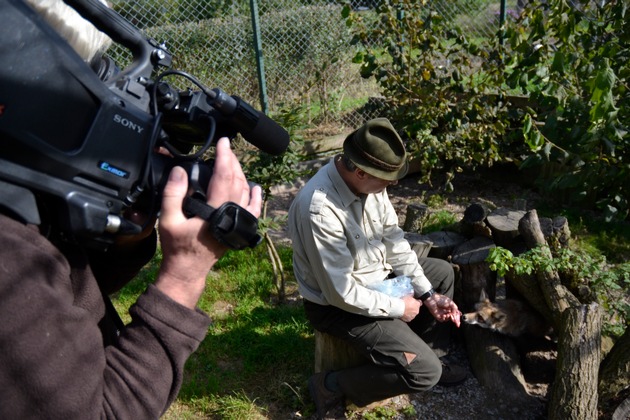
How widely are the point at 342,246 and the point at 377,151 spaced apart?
1.67 feet

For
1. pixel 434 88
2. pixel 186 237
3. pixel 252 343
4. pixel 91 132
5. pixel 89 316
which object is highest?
pixel 91 132

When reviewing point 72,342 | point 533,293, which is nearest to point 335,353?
point 533,293

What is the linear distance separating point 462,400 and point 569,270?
0.94m

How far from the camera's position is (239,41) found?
20.6 ft

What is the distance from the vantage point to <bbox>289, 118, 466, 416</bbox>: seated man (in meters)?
2.93

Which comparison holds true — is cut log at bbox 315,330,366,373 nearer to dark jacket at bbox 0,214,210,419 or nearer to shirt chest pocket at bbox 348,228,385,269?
shirt chest pocket at bbox 348,228,385,269

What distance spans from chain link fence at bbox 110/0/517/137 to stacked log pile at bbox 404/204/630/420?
2.41 metres

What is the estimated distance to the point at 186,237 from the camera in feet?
3.82

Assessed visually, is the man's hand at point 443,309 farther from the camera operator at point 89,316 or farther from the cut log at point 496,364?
the camera operator at point 89,316

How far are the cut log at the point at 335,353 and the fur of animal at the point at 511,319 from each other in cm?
74

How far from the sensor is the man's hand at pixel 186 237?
3.81 feet

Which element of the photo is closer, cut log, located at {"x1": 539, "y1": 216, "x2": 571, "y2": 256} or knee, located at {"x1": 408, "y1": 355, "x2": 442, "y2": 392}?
knee, located at {"x1": 408, "y1": 355, "x2": 442, "y2": 392}

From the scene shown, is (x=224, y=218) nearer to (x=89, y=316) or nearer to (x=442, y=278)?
(x=89, y=316)

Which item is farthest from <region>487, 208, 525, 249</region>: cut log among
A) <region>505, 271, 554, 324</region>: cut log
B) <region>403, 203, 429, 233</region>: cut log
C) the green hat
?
the green hat
